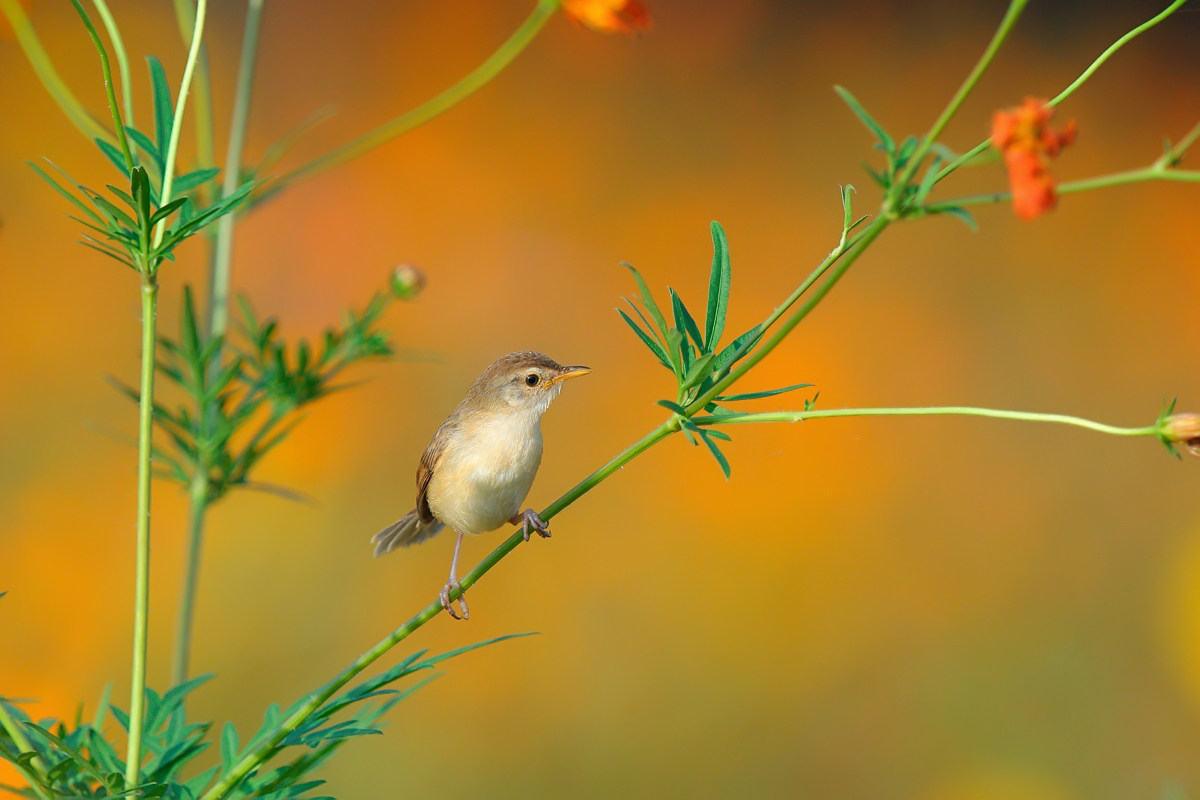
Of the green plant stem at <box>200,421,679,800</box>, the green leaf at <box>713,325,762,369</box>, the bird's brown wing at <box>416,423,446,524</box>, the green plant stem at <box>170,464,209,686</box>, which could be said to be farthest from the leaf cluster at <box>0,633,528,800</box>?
the bird's brown wing at <box>416,423,446,524</box>

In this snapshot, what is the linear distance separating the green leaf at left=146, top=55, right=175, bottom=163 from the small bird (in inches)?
43.6

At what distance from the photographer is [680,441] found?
536cm

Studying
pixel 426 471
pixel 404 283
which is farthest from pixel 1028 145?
pixel 426 471

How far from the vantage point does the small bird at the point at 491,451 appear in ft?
7.46

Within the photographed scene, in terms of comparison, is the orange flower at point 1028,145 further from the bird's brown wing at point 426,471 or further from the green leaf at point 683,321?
the bird's brown wing at point 426,471

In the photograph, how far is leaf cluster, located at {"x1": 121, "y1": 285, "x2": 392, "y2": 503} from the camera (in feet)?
6.46

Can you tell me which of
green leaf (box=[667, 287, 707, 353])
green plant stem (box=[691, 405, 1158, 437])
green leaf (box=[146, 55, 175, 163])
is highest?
green leaf (box=[146, 55, 175, 163])

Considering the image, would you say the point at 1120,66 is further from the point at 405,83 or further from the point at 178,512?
the point at 178,512

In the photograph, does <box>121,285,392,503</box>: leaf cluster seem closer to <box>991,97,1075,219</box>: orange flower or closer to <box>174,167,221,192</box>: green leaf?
<box>174,167,221,192</box>: green leaf

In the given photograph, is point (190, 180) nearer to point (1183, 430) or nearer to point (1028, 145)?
point (1028, 145)

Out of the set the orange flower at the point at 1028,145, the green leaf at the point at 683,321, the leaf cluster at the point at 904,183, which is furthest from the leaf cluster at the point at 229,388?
the orange flower at the point at 1028,145

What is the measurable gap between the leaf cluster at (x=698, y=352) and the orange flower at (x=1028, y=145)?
0.34m

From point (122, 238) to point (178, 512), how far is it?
13.8 ft

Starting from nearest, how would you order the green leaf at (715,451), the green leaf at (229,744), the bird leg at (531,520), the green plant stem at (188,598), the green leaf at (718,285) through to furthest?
the green leaf at (715,451)
the green leaf at (718,285)
the green leaf at (229,744)
the bird leg at (531,520)
the green plant stem at (188,598)
